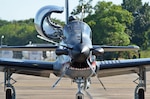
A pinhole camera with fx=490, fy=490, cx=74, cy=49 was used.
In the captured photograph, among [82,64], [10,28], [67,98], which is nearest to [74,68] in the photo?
[82,64]

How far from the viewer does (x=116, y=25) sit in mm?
86000

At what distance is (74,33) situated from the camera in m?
13.1

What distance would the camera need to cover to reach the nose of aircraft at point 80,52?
39.7ft

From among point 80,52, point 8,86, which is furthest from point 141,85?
point 80,52

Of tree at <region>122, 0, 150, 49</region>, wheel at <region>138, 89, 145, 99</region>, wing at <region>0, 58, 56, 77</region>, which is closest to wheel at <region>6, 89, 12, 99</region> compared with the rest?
wing at <region>0, 58, 56, 77</region>

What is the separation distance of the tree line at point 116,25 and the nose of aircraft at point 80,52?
158 ft

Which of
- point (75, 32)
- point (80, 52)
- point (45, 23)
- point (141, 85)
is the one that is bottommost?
point (141, 85)

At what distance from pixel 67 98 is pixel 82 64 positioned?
22.0ft

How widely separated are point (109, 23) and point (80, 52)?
73.1 m

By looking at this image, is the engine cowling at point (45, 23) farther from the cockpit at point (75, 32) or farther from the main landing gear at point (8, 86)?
the cockpit at point (75, 32)

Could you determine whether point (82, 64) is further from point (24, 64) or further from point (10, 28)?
point (10, 28)

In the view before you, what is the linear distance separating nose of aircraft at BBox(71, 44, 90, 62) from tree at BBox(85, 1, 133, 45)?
217 feet

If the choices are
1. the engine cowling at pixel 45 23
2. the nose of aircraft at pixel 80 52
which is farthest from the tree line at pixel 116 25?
the nose of aircraft at pixel 80 52

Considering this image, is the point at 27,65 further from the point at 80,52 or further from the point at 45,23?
the point at 45,23
